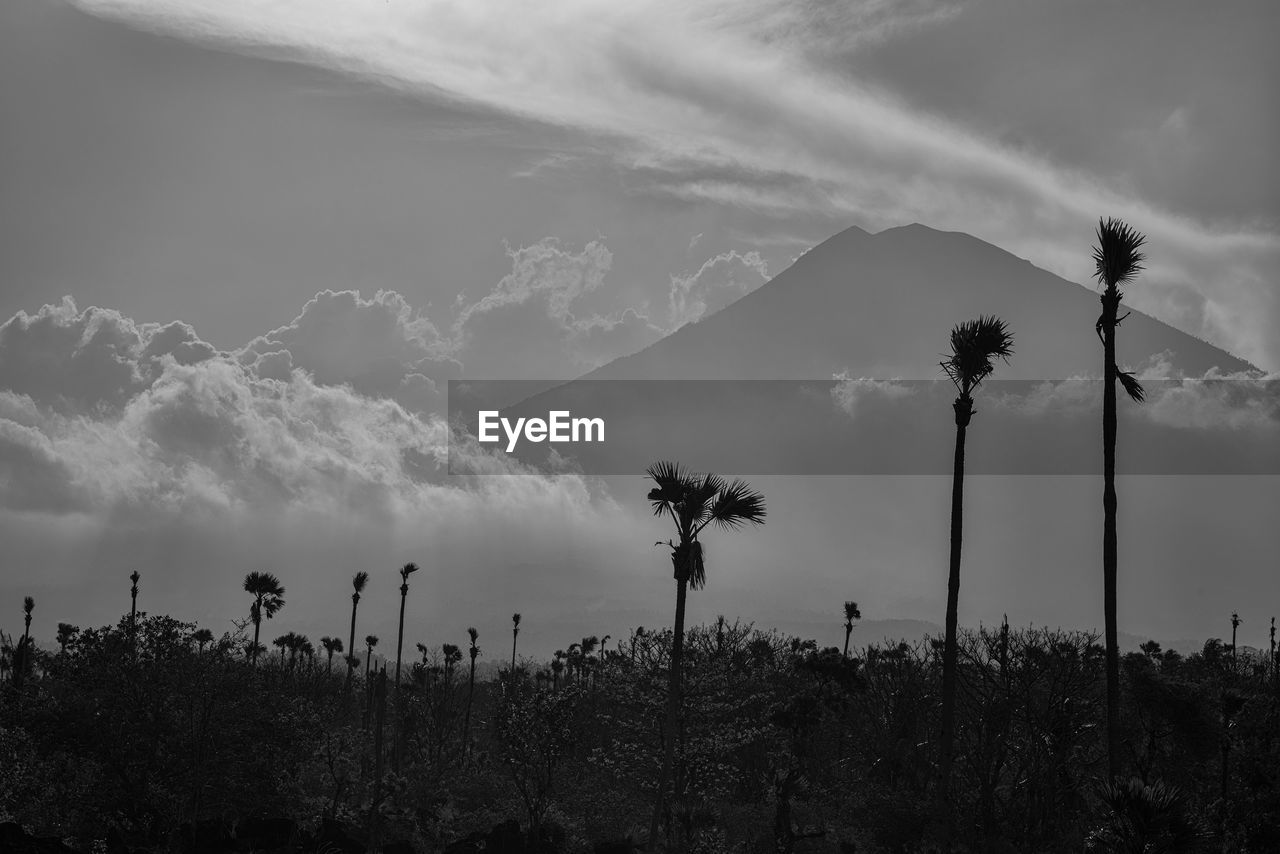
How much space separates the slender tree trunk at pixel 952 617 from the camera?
41188 millimetres

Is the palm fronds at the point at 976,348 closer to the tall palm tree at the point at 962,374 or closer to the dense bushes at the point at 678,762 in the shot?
the tall palm tree at the point at 962,374

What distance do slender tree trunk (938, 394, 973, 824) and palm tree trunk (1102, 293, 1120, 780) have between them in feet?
17.0

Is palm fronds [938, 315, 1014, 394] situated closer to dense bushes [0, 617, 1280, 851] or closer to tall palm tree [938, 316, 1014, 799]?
tall palm tree [938, 316, 1014, 799]

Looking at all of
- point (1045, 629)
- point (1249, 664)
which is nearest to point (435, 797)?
point (1045, 629)

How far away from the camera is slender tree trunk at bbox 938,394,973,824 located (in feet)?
135

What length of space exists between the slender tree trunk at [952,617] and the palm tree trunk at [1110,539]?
520 cm

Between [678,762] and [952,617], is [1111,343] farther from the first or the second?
[678,762]

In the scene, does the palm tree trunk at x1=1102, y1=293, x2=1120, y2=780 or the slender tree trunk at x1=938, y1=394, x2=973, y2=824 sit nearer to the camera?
the palm tree trunk at x1=1102, y1=293, x2=1120, y2=780

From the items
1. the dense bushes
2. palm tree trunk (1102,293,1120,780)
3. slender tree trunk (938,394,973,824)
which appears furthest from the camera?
the dense bushes

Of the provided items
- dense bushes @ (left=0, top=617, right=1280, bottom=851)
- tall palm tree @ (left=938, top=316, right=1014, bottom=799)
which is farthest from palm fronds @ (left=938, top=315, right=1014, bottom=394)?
dense bushes @ (left=0, top=617, right=1280, bottom=851)

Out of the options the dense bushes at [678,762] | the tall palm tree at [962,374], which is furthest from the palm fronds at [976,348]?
the dense bushes at [678,762]

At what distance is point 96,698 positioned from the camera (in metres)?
46.5

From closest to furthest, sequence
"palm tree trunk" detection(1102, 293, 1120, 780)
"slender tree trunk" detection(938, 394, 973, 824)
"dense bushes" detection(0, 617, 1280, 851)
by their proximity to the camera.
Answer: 1. "palm tree trunk" detection(1102, 293, 1120, 780)
2. "slender tree trunk" detection(938, 394, 973, 824)
3. "dense bushes" detection(0, 617, 1280, 851)

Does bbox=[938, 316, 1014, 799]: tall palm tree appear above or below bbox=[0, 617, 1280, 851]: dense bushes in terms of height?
above
